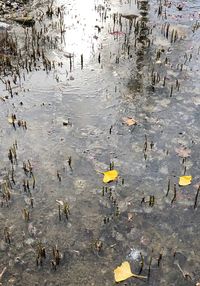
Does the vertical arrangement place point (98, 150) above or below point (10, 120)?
below

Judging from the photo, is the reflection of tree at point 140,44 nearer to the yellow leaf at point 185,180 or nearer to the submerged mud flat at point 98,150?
the submerged mud flat at point 98,150

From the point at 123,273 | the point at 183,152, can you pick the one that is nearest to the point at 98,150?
the point at 183,152

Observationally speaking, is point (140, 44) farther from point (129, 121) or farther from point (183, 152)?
point (183, 152)

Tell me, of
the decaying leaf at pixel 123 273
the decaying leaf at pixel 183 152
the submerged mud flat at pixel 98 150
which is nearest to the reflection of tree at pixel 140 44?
the submerged mud flat at pixel 98 150

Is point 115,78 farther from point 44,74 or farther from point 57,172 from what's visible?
point 57,172

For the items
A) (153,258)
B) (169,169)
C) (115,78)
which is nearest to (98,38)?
(115,78)

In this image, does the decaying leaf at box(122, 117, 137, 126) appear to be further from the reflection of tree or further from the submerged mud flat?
the reflection of tree
